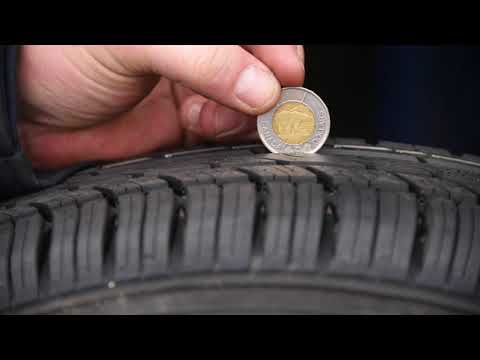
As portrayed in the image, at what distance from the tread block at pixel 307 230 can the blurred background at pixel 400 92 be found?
88 cm

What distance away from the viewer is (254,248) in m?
0.59

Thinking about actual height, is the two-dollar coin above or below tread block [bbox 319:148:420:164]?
above

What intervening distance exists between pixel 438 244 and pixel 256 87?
402 millimetres

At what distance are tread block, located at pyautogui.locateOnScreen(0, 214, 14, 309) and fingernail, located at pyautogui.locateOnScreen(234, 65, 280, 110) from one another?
1.26ft

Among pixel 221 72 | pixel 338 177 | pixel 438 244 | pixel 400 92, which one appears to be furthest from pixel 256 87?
pixel 400 92

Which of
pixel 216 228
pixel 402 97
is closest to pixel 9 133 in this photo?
pixel 216 228

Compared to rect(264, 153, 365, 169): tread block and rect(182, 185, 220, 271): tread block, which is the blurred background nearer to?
rect(264, 153, 365, 169): tread block

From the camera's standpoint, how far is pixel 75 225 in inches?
25.1

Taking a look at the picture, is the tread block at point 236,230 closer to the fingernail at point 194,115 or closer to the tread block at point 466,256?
the tread block at point 466,256

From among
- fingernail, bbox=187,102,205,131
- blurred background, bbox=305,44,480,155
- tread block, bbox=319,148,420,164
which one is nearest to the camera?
tread block, bbox=319,148,420,164

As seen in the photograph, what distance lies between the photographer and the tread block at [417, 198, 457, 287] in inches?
22.8

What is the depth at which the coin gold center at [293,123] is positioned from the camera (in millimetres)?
909

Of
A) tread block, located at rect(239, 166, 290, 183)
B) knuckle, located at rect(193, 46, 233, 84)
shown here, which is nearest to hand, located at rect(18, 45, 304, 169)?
knuckle, located at rect(193, 46, 233, 84)

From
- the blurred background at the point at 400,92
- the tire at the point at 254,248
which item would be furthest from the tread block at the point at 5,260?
the blurred background at the point at 400,92
